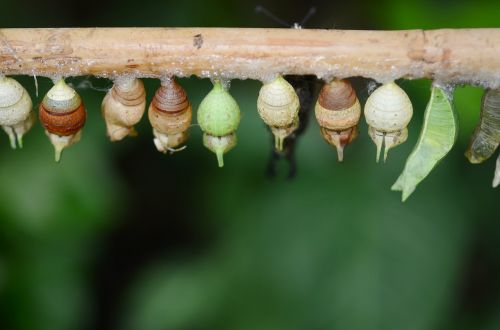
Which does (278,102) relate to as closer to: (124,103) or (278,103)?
(278,103)

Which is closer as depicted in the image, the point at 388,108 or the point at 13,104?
the point at 388,108

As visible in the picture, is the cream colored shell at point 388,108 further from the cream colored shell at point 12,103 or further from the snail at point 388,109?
the cream colored shell at point 12,103

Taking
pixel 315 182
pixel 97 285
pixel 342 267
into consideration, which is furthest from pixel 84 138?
pixel 342 267

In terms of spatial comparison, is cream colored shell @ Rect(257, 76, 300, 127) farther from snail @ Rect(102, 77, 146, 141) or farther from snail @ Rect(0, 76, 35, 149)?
snail @ Rect(0, 76, 35, 149)

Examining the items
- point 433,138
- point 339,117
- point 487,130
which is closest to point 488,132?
point 487,130

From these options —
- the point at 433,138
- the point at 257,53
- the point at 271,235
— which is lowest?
the point at 271,235
